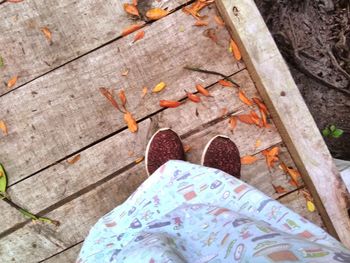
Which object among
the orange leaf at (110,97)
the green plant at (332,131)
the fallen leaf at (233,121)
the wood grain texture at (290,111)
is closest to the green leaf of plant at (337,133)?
the green plant at (332,131)

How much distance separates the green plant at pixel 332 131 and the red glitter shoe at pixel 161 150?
1.00m

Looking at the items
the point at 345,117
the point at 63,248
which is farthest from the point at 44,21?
the point at 345,117

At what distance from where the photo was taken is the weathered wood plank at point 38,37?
188 cm

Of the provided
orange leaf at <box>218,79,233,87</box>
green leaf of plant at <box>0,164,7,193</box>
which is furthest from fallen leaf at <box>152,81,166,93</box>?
green leaf of plant at <box>0,164,7,193</box>

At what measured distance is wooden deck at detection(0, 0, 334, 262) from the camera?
1.88m

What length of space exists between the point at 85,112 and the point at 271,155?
85 cm

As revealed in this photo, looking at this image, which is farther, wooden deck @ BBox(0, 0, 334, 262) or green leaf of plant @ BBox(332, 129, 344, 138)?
green leaf of plant @ BBox(332, 129, 344, 138)

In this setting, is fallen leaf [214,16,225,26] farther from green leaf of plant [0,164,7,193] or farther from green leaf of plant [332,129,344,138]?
green leaf of plant [0,164,7,193]

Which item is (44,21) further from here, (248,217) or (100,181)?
(248,217)

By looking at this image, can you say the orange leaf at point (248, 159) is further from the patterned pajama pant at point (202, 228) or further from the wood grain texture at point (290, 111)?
the patterned pajama pant at point (202, 228)

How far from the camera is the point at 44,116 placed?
188 centimetres

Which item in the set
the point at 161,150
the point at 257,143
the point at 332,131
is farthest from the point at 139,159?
the point at 332,131

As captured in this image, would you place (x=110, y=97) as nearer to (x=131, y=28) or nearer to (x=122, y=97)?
(x=122, y=97)

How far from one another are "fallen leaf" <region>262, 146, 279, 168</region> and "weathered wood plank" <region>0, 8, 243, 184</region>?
39cm
